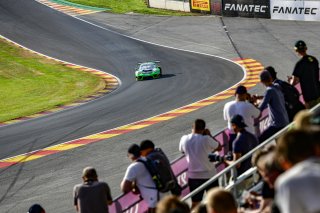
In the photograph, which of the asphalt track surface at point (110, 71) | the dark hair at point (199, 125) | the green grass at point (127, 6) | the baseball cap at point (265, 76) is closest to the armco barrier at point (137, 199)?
the dark hair at point (199, 125)

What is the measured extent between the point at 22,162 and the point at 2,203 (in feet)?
14.4

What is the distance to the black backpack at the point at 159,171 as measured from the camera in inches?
408

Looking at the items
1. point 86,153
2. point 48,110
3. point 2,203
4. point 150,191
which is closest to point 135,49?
point 48,110

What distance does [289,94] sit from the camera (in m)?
12.8

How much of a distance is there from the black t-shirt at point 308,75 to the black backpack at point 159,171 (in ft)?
14.3

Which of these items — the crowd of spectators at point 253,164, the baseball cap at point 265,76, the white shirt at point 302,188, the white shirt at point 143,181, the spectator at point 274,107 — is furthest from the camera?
the spectator at point 274,107

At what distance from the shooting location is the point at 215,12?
5375cm

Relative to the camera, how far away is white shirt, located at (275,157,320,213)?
4.92m

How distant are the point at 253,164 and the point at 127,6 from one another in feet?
175

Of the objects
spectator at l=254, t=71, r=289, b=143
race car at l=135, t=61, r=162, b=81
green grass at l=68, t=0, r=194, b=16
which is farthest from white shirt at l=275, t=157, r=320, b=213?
green grass at l=68, t=0, r=194, b=16

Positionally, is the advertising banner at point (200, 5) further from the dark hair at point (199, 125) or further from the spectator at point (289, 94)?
the dark hair at point (199, 125)

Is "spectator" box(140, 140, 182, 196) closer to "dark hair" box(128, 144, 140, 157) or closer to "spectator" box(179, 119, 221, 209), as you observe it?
"dark hair" box(128, 144, 140, 157)

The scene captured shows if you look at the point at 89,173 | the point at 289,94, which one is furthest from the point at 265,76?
the point at 89,173

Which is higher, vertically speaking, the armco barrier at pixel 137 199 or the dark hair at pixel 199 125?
the dark hair at pixel 199 125
